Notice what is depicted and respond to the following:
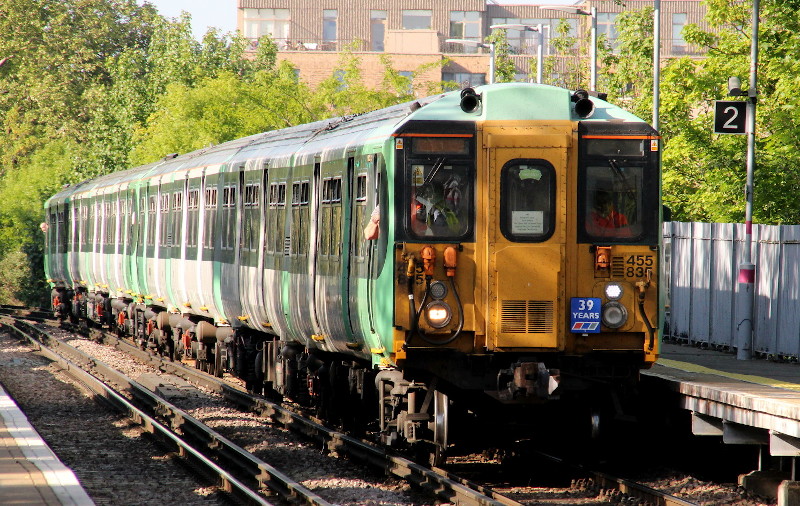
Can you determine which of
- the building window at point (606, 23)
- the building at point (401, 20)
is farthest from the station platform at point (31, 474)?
the building window at point (606, 23)

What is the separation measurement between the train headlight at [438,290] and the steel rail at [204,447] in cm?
191

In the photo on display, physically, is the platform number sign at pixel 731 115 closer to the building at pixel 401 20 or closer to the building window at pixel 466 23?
the building at pixel 401 20

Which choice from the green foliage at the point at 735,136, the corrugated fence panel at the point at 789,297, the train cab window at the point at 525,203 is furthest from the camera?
the green foliage at the point at 735,136

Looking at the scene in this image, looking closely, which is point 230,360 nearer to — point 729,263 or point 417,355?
point 729,263

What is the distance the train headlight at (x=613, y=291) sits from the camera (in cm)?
1114

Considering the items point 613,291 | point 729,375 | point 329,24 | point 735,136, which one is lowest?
point 729,375

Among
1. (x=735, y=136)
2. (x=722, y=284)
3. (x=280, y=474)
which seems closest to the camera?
(x=280, y=474)

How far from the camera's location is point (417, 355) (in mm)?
11039

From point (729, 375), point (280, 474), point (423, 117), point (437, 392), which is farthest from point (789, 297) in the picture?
point (280, 474)

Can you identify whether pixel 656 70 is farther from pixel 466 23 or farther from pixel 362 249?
pixel 466 23

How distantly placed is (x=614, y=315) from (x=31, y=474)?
5095 millimetres

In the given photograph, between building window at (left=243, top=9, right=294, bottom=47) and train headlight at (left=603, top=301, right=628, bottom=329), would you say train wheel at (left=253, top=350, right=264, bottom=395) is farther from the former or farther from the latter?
building window at (left=243, top=9, right=294, bottom=47)

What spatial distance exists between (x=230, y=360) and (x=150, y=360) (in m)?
6.14

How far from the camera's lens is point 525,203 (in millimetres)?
11148
